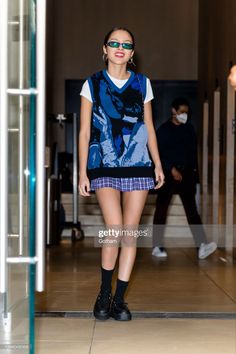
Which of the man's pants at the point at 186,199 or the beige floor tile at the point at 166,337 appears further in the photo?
the man's pants at the point at 186,199

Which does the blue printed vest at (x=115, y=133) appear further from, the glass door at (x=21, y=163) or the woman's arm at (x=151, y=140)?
the glass door at (x=21, y=163)

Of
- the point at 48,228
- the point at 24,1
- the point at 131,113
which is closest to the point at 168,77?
the point at 48,228

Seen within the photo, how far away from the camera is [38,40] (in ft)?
7.23

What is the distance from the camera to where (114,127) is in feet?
11.0

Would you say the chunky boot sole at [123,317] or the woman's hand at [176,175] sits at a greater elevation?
the woman's hand at [176,175]

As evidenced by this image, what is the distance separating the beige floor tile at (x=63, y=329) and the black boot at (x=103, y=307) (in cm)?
4

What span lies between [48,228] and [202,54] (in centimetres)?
462

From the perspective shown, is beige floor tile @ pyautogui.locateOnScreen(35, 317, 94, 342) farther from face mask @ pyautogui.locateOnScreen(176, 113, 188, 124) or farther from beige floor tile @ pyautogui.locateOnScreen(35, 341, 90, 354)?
face mask @ pyautogui.locateOnScreen(176, 113, 188, 124)

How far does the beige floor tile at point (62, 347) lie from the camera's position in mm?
2809

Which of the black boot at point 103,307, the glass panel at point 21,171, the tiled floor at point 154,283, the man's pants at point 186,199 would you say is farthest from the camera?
the man's pants at point 186,199

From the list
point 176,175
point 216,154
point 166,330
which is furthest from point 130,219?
point 216,154

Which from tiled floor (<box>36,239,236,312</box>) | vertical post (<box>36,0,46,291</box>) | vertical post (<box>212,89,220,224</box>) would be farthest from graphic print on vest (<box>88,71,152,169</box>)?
vertical post (<box>212,89,220,224</box>)

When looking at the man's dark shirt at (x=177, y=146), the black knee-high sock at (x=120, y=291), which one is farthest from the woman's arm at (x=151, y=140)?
the man's dark shirt at (x=177, y=146)

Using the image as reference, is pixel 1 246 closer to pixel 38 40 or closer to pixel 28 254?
pixel 28 254
